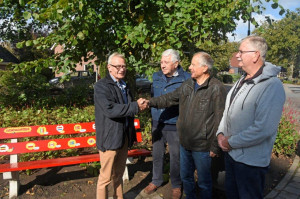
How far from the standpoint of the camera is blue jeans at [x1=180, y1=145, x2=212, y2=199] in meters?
2.75

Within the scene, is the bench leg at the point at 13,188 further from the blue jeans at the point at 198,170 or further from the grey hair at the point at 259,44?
the grey hair at the point at 259,44

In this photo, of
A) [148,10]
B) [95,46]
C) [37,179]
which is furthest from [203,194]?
[148,10]

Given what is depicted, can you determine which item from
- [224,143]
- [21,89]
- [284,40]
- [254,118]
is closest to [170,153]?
[224,143]

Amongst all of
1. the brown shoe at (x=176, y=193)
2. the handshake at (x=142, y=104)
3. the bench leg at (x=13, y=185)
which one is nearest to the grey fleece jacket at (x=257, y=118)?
the handshake at (x=142, y=104)

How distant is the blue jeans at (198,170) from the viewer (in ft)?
9.01

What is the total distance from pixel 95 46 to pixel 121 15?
0.81 m

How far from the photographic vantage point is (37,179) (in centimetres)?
394

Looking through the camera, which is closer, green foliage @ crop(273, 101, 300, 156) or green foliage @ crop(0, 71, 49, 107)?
green foliage @ crop(273, 101, 300, 156)

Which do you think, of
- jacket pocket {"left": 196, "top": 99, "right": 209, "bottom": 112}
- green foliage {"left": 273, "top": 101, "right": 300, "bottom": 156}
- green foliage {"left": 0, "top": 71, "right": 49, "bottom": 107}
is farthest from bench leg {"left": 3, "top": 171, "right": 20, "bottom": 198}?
green foliage {"left": 273, "top": 101, "right": 300, "bottom": 156}

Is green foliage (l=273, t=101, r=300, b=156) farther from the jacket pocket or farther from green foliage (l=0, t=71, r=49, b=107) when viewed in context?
green foliage (l=0, t=71, r=49, b=107)

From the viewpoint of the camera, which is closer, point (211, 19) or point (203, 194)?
point (203, 194)

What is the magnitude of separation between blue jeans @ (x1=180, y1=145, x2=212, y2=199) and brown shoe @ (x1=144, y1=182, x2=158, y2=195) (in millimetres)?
688

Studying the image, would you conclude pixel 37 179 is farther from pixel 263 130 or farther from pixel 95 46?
pixel 263 130

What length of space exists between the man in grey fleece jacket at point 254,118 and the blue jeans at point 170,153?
1.21 metres
